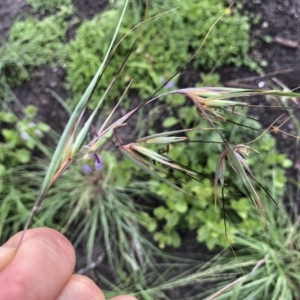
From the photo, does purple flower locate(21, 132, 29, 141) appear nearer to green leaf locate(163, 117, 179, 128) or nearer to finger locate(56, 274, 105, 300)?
green leaf locate(163, 117, 179, 128)

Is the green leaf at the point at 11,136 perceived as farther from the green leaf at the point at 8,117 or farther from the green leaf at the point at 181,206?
the green leaf at the point at 181,206

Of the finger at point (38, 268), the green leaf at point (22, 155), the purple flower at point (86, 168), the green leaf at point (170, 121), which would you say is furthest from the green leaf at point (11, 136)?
the finger at point (38, 268)

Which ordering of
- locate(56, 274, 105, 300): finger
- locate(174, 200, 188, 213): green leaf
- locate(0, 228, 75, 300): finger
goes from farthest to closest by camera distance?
locate(174, 200, 188, 213): green leaf, locate(56, 274, 105, 300): finger, locate(0, 228, 75, 300): finger

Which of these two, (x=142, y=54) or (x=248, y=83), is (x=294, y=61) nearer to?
(x=248, y=83)

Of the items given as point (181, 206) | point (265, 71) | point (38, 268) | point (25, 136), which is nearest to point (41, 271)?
point (38, 268)

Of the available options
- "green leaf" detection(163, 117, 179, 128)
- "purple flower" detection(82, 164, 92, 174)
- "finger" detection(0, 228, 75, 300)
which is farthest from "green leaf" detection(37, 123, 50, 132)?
"finger" detection(0, 228, 75, 300)

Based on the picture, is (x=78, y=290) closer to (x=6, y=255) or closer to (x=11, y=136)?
(x=6, y=255)
